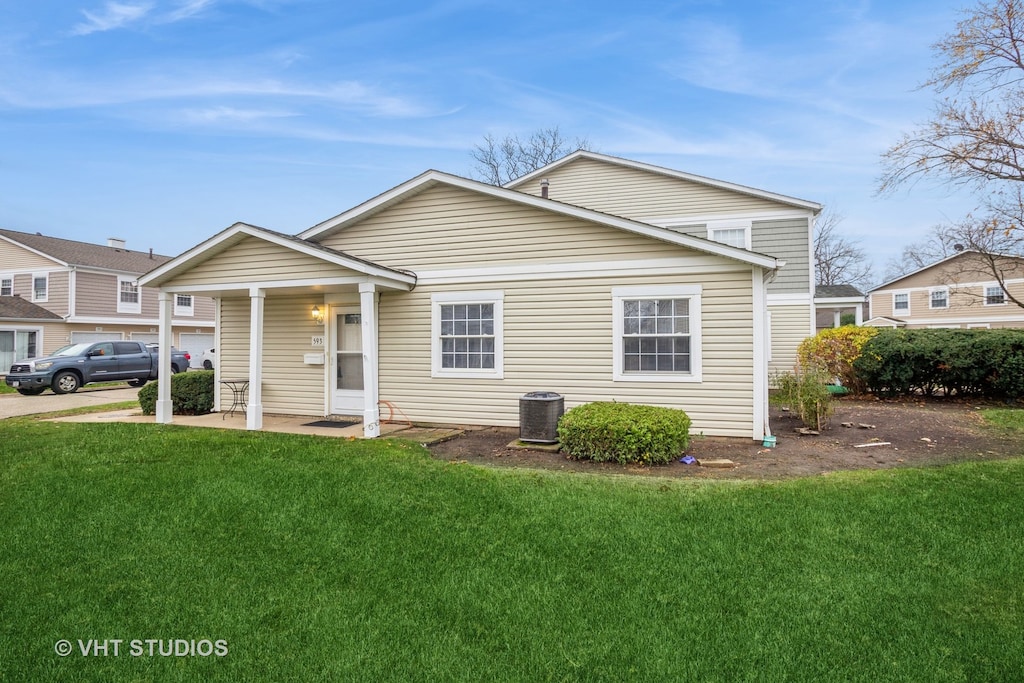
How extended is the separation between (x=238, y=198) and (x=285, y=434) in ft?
75.5

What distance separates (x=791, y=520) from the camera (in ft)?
15.4

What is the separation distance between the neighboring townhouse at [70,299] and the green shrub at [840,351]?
26.1m

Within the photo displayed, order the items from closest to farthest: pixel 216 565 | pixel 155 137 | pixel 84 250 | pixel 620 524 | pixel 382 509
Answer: pixel 216 565 → pixel 620 524 → pixel 382 509 → pixel 155 137 → pixel 84 250

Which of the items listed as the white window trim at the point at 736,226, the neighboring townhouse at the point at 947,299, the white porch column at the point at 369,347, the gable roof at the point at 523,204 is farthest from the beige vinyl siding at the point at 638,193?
the neighboring townhouse at the point at 947,299

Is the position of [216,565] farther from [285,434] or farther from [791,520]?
[285,434]

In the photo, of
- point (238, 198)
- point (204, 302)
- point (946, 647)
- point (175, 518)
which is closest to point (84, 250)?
point (204, 302)

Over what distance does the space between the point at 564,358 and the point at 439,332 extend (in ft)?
7.81

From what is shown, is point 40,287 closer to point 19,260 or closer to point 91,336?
point 19,260

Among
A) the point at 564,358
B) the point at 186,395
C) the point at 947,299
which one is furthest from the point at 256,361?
the point at 947,299

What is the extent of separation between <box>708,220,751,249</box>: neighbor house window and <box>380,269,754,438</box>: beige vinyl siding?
6996 mm

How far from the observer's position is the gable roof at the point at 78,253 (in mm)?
24516

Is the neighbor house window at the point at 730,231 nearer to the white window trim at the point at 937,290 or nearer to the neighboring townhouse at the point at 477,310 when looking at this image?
the neighboring townhouse at the point at 477,310

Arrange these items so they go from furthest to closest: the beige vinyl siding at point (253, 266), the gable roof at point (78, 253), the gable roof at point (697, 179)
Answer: the gable roof at point (78, 253)
the gable roof at point (697, 179)
the beige vinyl siding at point (253, 266)

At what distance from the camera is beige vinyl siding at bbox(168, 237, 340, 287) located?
9.31m
